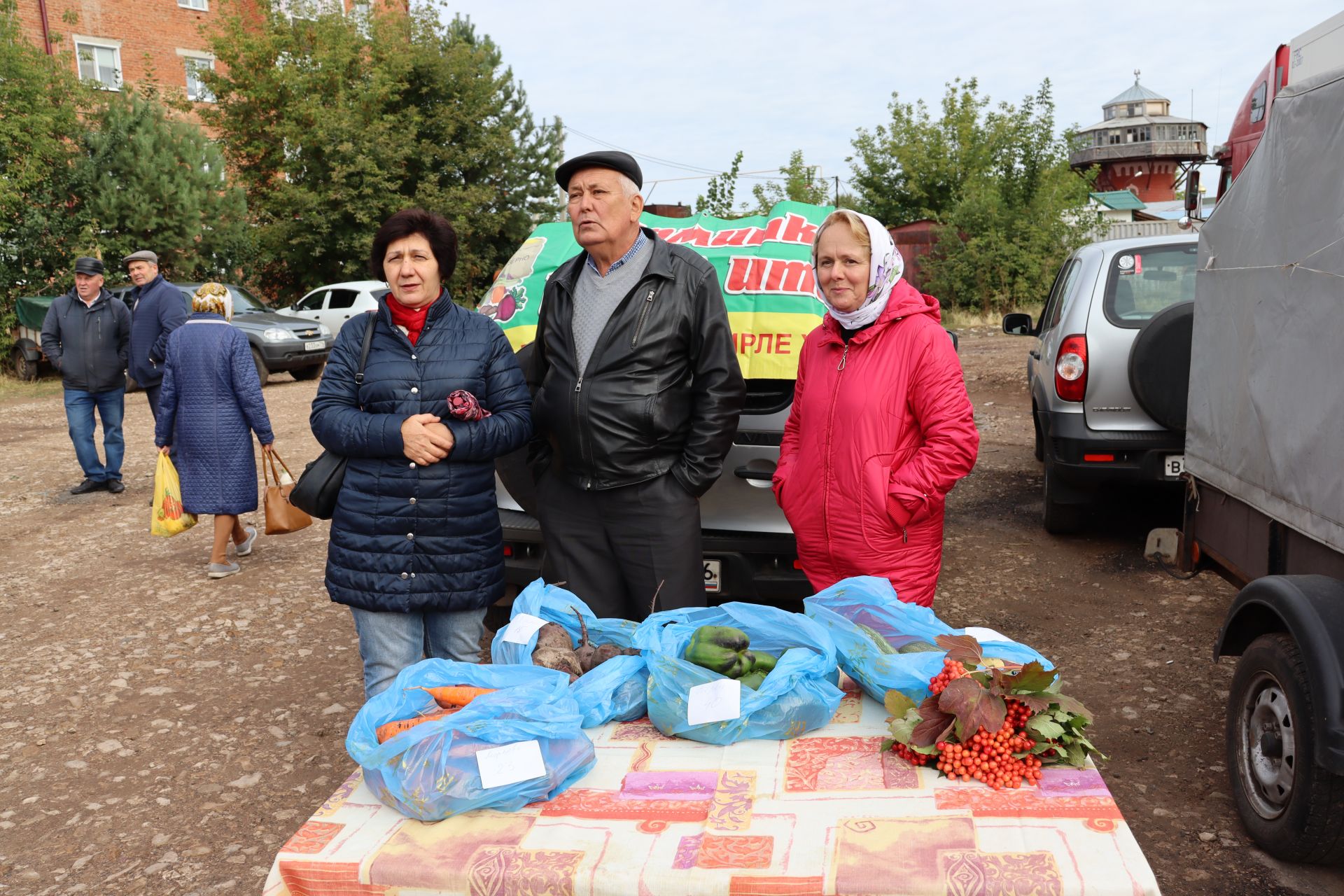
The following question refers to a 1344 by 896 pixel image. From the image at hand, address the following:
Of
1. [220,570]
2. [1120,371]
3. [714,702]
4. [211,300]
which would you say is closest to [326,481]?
[714,702]

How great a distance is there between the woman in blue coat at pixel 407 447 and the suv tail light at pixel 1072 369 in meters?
3.89

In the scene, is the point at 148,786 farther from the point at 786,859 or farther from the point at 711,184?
the point at 711,184

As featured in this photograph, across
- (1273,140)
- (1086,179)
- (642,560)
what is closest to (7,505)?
(642,560)

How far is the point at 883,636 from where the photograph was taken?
97.7 inches

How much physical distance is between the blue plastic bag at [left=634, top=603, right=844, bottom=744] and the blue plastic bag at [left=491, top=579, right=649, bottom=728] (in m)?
0.06

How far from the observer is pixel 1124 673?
4613 mm

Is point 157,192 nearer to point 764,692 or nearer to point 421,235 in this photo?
point 421,235

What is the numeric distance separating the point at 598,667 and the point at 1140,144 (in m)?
78.5

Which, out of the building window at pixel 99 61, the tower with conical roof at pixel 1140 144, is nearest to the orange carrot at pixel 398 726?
the building window at pixel 99 61

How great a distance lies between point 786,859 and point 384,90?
2919 centimetres

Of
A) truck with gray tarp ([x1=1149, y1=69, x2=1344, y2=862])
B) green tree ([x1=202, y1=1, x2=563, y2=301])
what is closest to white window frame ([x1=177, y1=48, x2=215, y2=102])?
green tree ([x1=202, y1=1, x2=563, y2=301])

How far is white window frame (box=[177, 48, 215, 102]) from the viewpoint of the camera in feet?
103

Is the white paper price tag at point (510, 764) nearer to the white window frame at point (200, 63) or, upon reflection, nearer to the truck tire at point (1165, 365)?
the truck tire at point (1165, 365)

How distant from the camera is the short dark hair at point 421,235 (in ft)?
10.3
